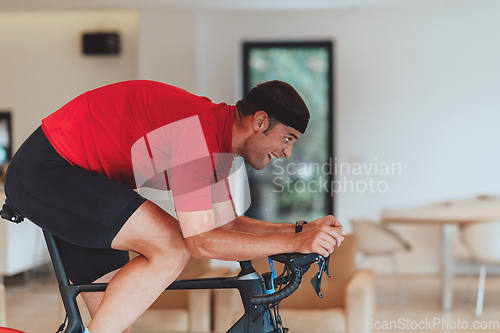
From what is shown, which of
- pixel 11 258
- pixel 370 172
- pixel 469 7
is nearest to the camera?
pixel 11 258

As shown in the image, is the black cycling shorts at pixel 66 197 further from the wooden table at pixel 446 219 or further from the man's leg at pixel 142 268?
the wooden table at pixel 446 219

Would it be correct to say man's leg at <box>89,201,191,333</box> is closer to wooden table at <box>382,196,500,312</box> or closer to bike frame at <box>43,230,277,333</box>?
bike frame at <box>43,230,277,333</box>

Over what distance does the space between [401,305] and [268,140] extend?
117 inches

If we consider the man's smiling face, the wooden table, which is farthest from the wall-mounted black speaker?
the man's smiling face

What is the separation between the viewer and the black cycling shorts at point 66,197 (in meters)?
1.21

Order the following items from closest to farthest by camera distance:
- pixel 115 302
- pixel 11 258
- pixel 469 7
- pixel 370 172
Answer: pixel 115 302 → pixel 11 258 → pixel 469 7 → pixel 370 172

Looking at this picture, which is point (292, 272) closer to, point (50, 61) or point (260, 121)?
point (260, 121)

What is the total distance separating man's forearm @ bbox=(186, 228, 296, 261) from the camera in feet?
3.83

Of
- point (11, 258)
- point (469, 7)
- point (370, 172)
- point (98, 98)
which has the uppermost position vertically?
point (469, 7)

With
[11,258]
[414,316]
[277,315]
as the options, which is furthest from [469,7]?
[277,315]

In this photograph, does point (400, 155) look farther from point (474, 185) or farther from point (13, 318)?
point (13, 318)

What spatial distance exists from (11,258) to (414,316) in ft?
9.02

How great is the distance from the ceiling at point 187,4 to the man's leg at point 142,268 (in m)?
4.02

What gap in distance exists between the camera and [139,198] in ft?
4.03
